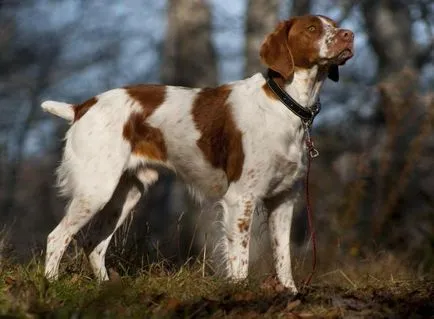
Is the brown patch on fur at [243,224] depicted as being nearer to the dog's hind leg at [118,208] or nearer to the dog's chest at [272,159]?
the dog's chest at [272,159]

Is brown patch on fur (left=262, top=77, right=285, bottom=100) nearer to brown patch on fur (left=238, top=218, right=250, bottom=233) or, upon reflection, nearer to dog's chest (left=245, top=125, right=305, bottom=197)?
dog's chest (left=245, top=125, right=305, bottom=197)

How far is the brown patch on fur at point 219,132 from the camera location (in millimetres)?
5832

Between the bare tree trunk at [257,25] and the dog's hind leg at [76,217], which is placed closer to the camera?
the dog's hind leg at [76,217]

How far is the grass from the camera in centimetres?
432

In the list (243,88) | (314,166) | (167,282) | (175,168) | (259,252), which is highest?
(243,88)

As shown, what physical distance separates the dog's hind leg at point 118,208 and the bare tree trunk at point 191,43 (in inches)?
265

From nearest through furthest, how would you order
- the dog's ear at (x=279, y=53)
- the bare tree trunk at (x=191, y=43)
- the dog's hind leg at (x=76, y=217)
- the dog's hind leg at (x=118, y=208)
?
1. the dog's ear at (x=279, y=53)
2. the dog's hind leg at (x=76, y=217)
3. the dog's hind leg at (x=118, y=208)
4. the bare tree trunk at (x=191, y=43)

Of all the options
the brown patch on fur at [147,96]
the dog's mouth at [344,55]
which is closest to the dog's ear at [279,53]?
the dog's mouth at [344,55]

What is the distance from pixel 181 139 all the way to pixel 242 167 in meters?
0.56

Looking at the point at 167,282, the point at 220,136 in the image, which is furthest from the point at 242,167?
the point at 167,282

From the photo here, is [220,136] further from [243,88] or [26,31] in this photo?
[26,31]

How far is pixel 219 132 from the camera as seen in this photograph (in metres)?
5.96

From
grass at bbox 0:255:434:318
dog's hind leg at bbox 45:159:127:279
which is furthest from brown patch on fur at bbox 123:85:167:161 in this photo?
grass at bbox 0:255:434:318

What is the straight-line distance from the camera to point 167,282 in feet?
18.1
